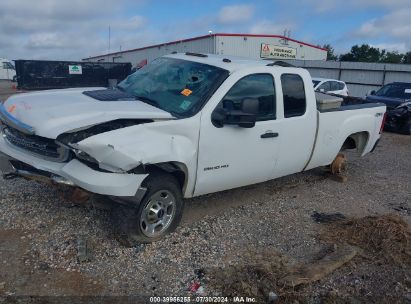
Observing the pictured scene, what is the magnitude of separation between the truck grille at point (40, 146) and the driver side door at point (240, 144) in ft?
4.59

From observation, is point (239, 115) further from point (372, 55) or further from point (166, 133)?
point (372, 55)

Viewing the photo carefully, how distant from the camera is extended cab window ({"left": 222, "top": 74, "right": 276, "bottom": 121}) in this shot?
4.70 meters

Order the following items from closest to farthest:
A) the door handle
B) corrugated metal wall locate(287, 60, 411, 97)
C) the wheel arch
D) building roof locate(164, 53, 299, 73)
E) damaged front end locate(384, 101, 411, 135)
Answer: building roof locate(164, 53, 299, 73) → the door handle → the wheel arch → damaged front end locate(384, 101, 411, 135) → corrugated metal wall locate(287, 60, 411, 97)

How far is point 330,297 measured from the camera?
11.7 ft

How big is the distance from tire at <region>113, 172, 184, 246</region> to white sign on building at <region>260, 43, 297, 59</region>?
2985cm

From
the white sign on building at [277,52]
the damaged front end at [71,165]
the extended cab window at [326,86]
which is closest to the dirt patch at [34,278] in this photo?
the damaged front end at [71,165]

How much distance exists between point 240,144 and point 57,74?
1544 cm

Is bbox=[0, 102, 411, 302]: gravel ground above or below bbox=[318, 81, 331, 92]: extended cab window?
below

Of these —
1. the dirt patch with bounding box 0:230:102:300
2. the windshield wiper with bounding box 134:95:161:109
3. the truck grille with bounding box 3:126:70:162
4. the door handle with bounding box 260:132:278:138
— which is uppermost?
the windshield wiper with bounding box 134:95:161:109

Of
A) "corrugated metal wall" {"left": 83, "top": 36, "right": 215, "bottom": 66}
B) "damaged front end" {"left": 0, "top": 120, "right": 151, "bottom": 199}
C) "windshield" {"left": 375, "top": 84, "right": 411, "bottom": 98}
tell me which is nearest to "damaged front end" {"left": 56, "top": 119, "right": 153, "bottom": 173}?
"damaged front end" {"left": 0, "top": 120, "right": 151, "bottom": 199}

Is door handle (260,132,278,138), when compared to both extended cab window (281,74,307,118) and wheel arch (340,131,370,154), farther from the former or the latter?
wheel arch (340,131,370,154)

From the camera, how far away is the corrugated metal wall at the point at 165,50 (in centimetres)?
2994

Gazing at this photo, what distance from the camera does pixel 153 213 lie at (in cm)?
425

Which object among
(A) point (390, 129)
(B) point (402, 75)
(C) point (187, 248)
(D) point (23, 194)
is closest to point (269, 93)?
(C) point (187, 248)
